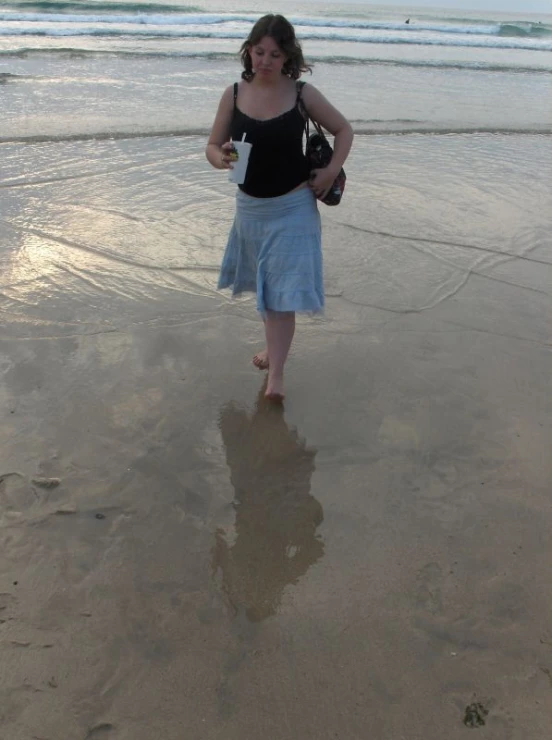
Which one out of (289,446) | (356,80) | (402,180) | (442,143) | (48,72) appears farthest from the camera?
(356,80)

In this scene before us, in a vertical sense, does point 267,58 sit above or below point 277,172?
above

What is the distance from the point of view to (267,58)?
272 cm

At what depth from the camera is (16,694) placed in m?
1.80

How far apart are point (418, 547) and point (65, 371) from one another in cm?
195

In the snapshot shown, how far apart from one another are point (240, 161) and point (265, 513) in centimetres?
146

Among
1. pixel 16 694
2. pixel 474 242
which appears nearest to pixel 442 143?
pixel 474 242

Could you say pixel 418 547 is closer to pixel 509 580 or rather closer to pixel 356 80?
pixel 509 580

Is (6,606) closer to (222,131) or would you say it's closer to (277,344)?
(277,344)

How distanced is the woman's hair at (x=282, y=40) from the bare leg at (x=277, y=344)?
3.54 feet

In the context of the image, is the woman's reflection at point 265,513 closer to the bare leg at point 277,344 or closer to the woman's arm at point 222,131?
the bare leg at point 277,344

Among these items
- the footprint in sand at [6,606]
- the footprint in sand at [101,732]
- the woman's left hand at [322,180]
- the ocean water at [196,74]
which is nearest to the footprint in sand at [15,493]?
the footprint in sand at [6,606]

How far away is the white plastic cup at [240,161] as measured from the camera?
269cm

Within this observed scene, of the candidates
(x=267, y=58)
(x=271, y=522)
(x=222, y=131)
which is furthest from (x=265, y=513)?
(x=267, y=58)

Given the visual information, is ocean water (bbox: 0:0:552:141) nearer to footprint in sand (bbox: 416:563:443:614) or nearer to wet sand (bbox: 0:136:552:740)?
wet sand (bbox: 0:136:552:740)
